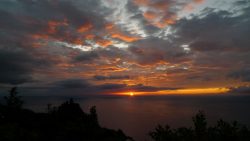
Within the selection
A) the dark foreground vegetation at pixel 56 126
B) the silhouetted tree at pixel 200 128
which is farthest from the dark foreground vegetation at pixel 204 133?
the dark foreground vegetation at pixel 56 126

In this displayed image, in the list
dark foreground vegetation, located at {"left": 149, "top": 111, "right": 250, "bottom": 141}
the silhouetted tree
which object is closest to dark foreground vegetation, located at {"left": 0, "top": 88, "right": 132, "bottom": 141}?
dark foreground vegetation, located at {"left": 149, "top": 111, "right": 250, "bottom": 141}

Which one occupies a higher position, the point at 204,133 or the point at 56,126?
the point at 56,126

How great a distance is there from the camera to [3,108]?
122 feet

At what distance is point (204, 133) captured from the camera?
27.4 metres

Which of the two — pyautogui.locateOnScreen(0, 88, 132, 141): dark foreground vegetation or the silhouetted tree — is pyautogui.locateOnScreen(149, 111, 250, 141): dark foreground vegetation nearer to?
the silhouetted tree

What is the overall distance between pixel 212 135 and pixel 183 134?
362 cm

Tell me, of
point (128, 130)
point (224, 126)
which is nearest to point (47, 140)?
point (224, 126)

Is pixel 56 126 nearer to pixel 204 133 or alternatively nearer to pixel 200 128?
pixel 200 128

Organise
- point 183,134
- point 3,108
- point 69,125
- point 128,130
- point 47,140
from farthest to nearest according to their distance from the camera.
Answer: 1. point 128,130
2. point 3,108
3. point 69,125
4. point 47,140
5. point 183,134

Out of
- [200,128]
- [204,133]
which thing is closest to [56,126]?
[200,128]

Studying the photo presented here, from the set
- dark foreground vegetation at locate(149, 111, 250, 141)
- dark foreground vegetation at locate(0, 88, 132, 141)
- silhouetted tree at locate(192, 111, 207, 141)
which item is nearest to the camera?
dark foreground vegetation at locate(149, 111, 250, 141)

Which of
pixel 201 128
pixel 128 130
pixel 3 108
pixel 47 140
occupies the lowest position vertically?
pixel 128 130

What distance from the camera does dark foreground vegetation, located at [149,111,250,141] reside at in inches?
1001

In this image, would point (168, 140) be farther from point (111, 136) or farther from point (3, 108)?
point (3, 108)
